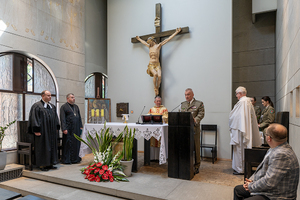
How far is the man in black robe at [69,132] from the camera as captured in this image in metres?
4.70

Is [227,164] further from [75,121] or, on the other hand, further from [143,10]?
[143,10]

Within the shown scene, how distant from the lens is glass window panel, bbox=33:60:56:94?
18.0 ft

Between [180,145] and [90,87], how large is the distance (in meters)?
4.99

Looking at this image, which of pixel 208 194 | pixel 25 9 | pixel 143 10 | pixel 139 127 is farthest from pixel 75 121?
pixel 143 10

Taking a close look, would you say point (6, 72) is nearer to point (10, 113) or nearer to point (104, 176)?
point (10, 113)

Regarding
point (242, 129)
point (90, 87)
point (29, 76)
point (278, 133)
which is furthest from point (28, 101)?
point (278, 133)

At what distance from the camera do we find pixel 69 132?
4.80 m

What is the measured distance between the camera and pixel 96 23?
7.57 m

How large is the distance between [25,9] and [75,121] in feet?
9.41

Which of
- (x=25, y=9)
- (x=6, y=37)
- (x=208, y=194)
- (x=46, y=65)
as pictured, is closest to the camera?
(x=208, y=194)

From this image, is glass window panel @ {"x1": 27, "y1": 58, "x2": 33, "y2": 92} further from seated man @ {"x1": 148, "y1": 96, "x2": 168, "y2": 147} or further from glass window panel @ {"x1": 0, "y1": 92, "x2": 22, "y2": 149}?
seated man @ {"x1": 148, "y1": 96, "x2": 168, "y2": 147}

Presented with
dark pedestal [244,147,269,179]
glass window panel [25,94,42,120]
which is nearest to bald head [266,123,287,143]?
dark pedestal [244,147,269,179]

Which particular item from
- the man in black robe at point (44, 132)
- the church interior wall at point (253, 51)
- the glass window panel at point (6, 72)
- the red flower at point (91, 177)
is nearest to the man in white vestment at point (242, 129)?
the red flower at point (91, 177)

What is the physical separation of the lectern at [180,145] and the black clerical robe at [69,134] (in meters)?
2.28
